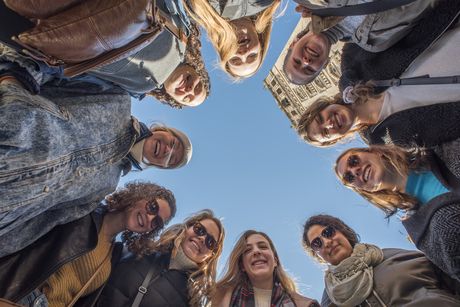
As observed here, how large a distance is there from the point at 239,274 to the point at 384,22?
430cm

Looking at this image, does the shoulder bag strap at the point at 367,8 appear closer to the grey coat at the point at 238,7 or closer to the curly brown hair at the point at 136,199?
the grey coat at the point at 238,7

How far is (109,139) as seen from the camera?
3.16 metres

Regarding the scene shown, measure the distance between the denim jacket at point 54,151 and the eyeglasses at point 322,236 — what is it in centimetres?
353

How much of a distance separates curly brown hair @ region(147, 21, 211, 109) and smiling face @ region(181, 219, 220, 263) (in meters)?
2.16

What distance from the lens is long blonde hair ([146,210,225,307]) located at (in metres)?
4.55

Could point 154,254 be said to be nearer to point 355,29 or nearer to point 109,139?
point 109,139

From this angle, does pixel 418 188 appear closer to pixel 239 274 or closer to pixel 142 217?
pixel 239 274

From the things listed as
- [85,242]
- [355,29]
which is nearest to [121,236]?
[85,242]

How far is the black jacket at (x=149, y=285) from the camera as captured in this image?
4148 millimetres

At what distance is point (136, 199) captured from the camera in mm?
4957

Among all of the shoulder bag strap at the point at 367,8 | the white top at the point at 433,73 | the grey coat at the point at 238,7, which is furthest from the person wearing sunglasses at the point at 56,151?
the white top at the point at 433,73

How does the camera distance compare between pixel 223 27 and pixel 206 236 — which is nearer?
pixel 223 27

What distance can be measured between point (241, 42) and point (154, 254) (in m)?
3.60

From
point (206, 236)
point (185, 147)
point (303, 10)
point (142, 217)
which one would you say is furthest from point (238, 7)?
point (206, 236)
